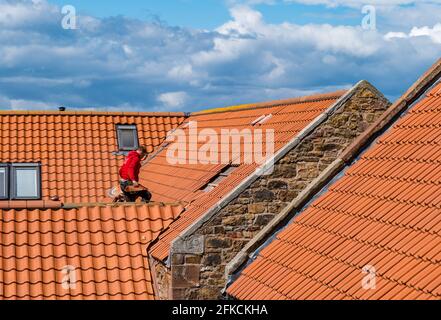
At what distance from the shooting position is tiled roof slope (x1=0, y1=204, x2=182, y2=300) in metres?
14.9

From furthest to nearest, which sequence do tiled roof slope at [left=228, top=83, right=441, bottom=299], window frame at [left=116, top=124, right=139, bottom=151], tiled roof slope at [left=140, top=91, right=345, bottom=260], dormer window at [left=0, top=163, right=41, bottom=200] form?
1. window frame at [left=116, top=124, right=139, bottom=151]
2. dormer window at [left=0, top=163, right=41, bottom=200]
3. tiled roof slope at [left=140, top=91, right=345, bottom=260]
4. tiled roof slope at [left=228, top=83, right=441, bottom=299]

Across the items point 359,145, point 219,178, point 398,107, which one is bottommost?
point 219,178

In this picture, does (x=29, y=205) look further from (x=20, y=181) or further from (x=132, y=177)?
(x=20, y=181)

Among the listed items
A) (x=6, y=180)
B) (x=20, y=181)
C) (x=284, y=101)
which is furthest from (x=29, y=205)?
(x=20, y=181)

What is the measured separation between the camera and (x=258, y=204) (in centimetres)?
1443

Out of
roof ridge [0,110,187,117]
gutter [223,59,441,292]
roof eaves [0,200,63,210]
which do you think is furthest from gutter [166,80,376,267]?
roof ridge [0,110,187,117]

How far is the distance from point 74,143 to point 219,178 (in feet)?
36.5

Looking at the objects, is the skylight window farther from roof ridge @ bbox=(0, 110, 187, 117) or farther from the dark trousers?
roof ridge @ bbox=(0, 110, 187, 117)

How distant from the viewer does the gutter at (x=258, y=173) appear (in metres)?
13.9

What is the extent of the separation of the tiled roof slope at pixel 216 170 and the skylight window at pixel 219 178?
0.32 feet

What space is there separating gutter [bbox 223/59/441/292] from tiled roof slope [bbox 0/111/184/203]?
11.2m

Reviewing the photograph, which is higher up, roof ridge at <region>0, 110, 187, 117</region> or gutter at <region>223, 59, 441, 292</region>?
roof ridge at <region>0, 110, 187, 117</region>
